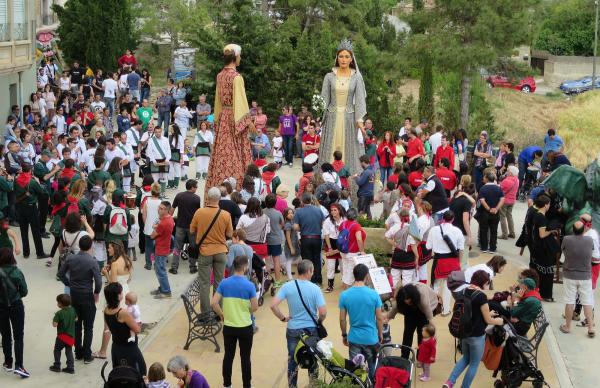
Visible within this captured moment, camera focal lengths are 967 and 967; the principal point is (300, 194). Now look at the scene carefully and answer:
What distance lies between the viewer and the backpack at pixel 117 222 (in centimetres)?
1584

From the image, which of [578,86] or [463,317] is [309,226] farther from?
[578,86]

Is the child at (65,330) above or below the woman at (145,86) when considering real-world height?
below

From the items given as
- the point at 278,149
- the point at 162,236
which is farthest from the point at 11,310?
the point at 278,149

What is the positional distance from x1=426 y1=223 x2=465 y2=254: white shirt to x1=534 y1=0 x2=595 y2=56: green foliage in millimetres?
56583

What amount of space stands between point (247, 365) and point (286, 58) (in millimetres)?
20927

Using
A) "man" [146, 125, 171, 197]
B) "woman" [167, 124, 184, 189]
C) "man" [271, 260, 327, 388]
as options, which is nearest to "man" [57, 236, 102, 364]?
"man" [271, 260, 327, 388]

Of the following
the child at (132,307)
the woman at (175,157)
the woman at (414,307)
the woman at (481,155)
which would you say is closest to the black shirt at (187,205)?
the child at (132,307)

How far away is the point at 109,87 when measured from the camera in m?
29.0

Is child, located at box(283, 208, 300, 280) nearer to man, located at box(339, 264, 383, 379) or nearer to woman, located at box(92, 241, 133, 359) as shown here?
woman, located at box(92, 241, 133, 359)

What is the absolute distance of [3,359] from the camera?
41.7 ft

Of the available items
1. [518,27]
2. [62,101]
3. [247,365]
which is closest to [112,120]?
[62,101]

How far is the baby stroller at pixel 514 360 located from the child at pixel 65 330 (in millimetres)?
5282

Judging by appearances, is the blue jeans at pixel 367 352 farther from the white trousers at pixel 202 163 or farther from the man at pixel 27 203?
the white trousers at pixel 202 163

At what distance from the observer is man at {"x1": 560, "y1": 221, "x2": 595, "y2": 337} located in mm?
13938
